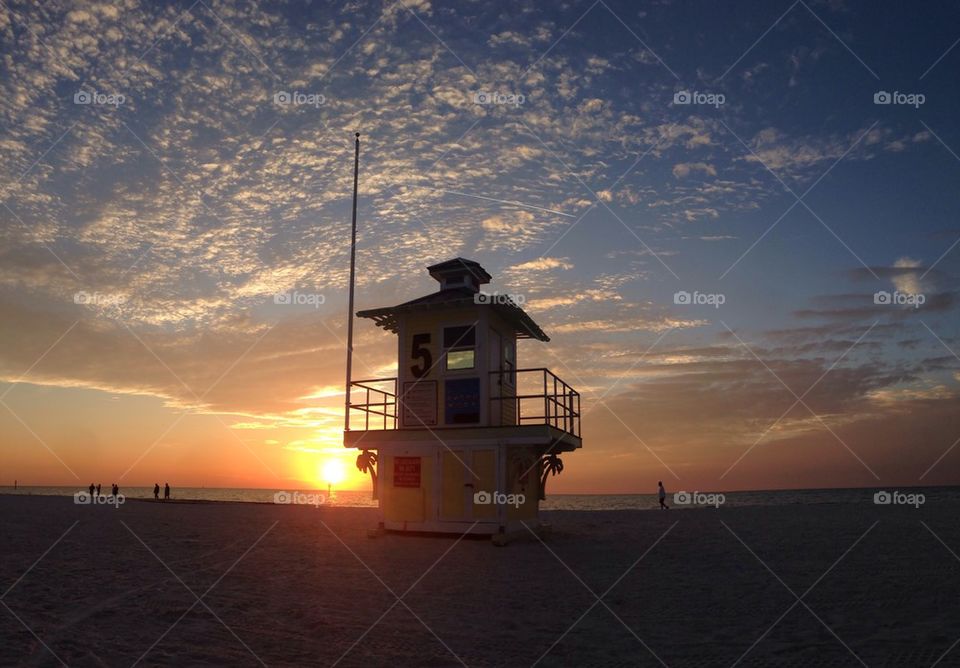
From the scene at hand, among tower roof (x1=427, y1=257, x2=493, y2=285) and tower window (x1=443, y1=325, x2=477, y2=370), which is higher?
tower roof (x1=427, y1=257, x2=493, y2=285)

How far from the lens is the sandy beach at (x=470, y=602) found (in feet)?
27.8

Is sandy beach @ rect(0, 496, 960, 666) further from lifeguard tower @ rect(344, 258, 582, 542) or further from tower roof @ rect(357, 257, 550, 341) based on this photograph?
tower roof @ rect(357, 257, 550, 341)

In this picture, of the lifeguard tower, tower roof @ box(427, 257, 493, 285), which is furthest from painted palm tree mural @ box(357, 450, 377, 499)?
tower roof @ box(427, 257, 493, 285)

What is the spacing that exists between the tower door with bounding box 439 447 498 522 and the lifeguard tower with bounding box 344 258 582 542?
31mm

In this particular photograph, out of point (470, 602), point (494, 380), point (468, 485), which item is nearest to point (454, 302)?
point (494, 380)

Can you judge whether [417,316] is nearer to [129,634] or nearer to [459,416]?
[459,416]

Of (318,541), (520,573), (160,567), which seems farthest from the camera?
(318,541)

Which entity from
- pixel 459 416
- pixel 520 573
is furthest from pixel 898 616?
pixel 459 416

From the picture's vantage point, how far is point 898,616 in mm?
10289

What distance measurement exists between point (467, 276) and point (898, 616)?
52.8 feet

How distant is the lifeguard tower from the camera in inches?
793

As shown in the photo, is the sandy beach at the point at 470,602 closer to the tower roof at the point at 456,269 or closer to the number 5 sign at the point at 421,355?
the number 5 sign at the point at 421,355

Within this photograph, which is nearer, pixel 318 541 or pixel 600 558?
pixel 600 558

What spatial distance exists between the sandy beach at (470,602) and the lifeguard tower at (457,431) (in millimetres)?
1412
